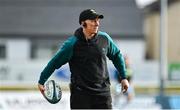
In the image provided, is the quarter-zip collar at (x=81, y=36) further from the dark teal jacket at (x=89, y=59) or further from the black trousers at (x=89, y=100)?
the black trousers at (x=89, y=100)

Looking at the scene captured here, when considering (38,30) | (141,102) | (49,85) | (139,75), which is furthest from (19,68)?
(49,85)

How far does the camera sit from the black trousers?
7066 mm

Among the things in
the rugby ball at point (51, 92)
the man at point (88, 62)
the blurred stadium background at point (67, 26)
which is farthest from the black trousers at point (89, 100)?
the blurred stadium background at point (67, 26)

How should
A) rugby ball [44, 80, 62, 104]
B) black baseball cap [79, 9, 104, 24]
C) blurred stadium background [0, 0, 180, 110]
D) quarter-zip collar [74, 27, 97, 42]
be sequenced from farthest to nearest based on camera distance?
blurred stadium background [0, 0, 180, 110], rugby ball [44, 80, 62, 104], quarter-zip collar [74, 27, 97, 42], black baseball cap [79, 9, 104, 24]

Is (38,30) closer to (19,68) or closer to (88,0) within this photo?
(88,0)

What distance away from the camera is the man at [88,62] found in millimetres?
7008

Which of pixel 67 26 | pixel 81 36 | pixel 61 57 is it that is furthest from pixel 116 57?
pixel 67 26

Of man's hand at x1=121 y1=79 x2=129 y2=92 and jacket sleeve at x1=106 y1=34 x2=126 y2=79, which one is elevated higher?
jacket sleeve at x1=106 y1=34 x2=126 y2=79

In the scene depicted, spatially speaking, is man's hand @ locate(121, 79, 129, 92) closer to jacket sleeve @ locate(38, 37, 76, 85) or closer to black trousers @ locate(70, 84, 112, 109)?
black trousers @ locate(70, 84, 112, 109)

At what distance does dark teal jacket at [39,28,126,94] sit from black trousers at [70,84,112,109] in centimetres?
5

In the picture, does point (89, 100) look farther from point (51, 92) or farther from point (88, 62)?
point (51, 92)

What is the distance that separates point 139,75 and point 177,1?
53.0ft

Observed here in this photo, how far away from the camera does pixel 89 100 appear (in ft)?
23.3

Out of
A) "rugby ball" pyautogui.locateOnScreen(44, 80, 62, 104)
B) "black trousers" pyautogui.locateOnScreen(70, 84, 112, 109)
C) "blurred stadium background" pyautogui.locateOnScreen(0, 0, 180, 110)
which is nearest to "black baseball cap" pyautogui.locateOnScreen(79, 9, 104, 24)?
"black trousers" pyautogui.locateOnScreen(70, 84, 112, 109)
